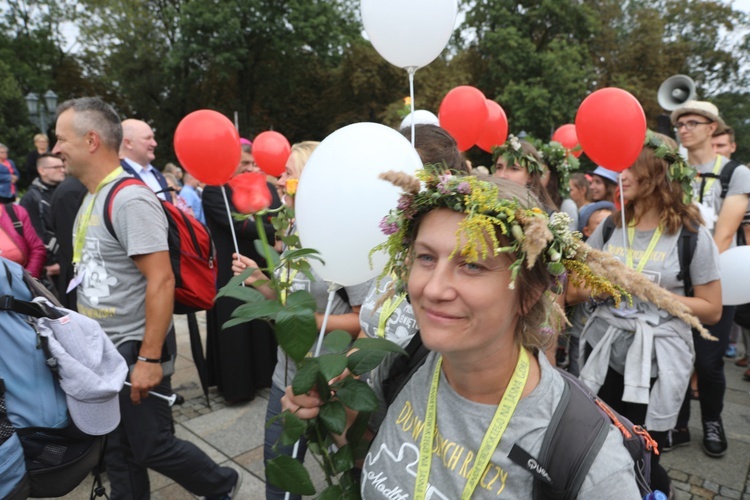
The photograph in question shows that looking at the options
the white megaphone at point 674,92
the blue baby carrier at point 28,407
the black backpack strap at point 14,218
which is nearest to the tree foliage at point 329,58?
the white megaphone at point 674,92

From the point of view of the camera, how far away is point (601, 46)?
950 inches

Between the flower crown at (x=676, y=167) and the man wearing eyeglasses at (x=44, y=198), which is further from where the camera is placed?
the man wearing eyeglasses at (x=44, y=198)

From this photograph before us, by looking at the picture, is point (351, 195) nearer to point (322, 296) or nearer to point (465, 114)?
point (322, 296)

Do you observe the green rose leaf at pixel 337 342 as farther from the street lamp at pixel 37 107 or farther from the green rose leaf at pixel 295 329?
the street lamp at pixel 37 107

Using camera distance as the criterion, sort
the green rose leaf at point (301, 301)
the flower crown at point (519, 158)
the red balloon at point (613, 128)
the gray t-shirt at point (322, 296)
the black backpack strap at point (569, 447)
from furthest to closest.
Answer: the flower crown at point (519, 158), the red balloon at point (613, 128), the gray t-shirt at point (322, 296), the green rose leaf at point (301, 301), the black backpack strap at point (569, 447)

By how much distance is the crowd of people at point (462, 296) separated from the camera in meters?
1.16

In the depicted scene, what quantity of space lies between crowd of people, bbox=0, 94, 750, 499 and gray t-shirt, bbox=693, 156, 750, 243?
1 cm

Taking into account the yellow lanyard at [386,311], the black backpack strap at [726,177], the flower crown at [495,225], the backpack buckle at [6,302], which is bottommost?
the yellow lanyard at [386,311]

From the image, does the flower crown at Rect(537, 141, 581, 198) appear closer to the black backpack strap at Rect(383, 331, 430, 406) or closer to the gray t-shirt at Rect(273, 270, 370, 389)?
the gray t-shirt at Rect(273, 270, 370, 389)

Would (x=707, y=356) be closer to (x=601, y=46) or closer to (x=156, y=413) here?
(x=156, y=413)


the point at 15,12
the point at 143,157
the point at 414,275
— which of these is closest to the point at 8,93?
the point at 15,12

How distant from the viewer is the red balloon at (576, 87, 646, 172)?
258cm

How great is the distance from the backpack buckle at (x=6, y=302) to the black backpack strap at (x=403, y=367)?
1328 millimetres

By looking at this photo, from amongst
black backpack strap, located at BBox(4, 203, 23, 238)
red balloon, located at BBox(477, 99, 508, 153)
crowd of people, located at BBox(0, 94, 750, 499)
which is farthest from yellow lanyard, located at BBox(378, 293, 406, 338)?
black backpack strap, located at BBox(4, 203, 23, 238)
